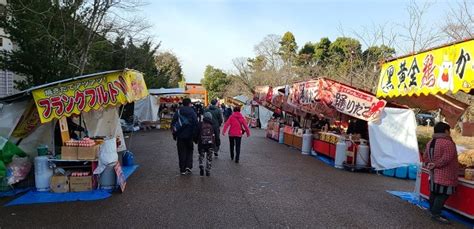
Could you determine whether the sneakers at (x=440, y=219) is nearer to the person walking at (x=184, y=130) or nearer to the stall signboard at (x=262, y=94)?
the person walking at (x=184, y=130)

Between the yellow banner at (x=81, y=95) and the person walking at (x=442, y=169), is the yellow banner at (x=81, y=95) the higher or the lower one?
the higher one

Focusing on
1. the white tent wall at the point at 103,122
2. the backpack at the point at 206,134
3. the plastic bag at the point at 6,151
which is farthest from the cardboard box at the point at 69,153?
the backpack at the point at 206,134

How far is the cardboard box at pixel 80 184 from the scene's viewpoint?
25.3ft

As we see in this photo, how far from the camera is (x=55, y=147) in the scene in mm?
9117

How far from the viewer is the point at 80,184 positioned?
25.4 feet

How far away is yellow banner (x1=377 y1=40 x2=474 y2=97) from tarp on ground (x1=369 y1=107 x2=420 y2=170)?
311 centimetres

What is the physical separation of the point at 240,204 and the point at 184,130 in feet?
9.83

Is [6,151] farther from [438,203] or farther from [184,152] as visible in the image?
[438,203]

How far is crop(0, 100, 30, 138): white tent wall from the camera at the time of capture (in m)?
8.48

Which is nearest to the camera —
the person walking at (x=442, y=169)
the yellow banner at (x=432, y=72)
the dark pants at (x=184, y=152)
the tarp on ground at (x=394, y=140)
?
the yellow banner at (x=432, y=72)

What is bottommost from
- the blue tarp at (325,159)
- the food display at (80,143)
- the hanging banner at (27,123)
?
the blue tarp at (325,159)

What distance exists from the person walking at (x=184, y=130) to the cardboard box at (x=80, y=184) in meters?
2.33

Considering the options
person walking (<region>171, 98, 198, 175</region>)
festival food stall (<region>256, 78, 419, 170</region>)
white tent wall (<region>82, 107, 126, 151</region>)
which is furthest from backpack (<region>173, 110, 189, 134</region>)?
festival food stall (<region>256, 78, 419, 170</region>)

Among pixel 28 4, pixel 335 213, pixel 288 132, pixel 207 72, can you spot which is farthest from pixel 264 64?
pixel 335 213
